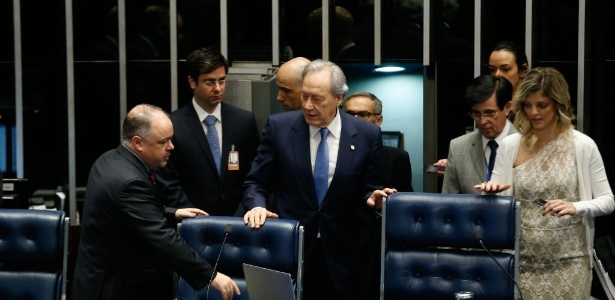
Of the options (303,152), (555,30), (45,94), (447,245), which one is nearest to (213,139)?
(303,152)

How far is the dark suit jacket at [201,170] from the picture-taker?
458 cm

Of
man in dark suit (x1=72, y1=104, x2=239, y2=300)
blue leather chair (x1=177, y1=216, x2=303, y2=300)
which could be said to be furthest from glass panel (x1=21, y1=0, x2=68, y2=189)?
blue leather chair (x1=177, y1=216, x2=303, y2=300)

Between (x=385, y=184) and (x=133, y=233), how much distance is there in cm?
110

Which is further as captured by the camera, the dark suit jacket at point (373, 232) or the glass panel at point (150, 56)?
the glass panel at point (150, 56)

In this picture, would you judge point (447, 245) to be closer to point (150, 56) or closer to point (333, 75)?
point (333, 75)

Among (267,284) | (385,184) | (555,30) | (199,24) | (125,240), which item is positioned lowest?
(267,284)

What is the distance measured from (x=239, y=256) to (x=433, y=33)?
4.64 m

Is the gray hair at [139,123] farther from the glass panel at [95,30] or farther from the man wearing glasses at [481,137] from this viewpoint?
the glass panel at [95,30]

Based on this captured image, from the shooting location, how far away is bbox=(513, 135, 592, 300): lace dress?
3.91m

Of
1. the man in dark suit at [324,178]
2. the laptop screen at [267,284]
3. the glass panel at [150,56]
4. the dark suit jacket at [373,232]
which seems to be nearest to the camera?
the laptop screen at [267,284]

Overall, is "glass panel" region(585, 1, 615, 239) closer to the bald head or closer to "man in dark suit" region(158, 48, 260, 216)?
the bald head

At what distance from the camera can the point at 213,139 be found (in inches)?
184

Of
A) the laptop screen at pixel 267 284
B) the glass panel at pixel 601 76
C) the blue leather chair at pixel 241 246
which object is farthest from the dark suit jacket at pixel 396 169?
the glass panel at pixel 601 76

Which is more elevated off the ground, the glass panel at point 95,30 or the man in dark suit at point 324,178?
the glass panel at point 95,30
